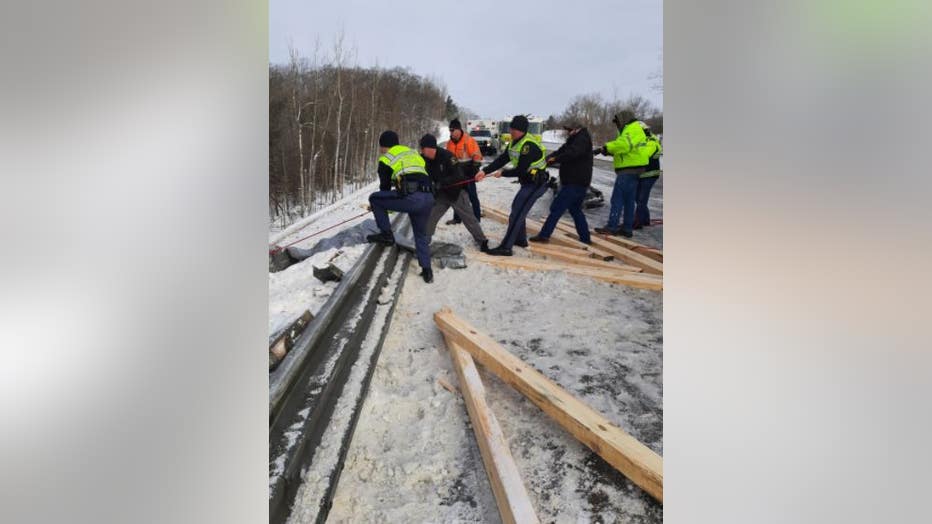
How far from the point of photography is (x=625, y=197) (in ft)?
26.5

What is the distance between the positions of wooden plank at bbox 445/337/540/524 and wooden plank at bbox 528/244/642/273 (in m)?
3.15

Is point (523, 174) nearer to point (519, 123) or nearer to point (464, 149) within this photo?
point (519, 123)

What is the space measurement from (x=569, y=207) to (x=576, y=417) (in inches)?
190

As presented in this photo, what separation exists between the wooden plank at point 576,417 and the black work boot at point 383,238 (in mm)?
2449

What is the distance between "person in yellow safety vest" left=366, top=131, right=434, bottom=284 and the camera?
595 centimetres

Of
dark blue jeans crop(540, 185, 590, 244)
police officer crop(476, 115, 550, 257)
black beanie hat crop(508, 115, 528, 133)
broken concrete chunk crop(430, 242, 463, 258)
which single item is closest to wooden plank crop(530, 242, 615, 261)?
dark blue jeans crop(540, 185, 590, 244)

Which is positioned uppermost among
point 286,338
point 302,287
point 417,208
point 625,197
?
point 625,197

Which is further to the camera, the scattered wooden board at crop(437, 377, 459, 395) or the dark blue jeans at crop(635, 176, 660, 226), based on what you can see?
the dark blue jeans at crop(635, 176, 660, 226)
